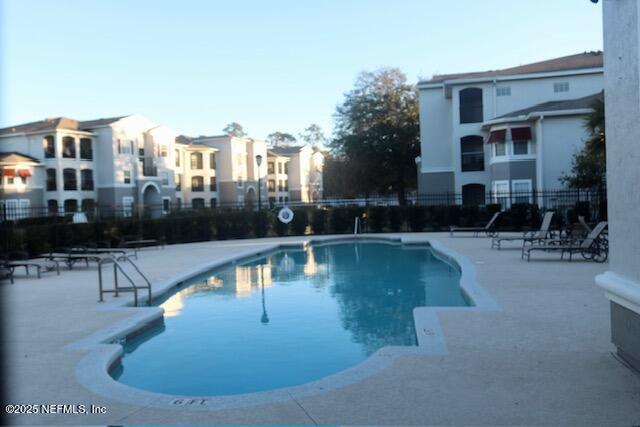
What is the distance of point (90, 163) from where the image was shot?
153 ft

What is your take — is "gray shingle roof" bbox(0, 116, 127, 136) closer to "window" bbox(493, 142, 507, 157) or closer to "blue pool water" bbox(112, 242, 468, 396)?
"window" bbox(493, 142, 507, 157)

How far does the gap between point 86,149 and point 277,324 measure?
4257cm

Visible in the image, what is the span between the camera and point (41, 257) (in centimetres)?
1856

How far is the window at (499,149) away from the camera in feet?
97.0

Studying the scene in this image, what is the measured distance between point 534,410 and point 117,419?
316 cm

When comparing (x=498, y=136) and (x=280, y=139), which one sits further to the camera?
(x=280, y=139)

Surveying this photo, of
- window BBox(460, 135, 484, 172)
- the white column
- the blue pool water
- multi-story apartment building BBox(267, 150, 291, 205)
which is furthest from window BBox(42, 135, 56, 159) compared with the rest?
the white column

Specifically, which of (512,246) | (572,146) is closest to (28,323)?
(512,246)

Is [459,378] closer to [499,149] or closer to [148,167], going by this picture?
[499,149]

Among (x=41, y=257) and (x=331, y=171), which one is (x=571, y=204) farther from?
(x=331, y=171)

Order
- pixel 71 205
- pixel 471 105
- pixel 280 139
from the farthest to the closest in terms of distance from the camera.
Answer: pixel 280 139 < pixel 71 205 < pixel 471 105

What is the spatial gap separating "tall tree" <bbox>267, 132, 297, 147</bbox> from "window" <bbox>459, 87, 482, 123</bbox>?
66835 mm

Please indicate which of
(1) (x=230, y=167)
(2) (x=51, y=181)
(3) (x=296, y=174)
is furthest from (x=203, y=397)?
(3) (x=296, y=174)

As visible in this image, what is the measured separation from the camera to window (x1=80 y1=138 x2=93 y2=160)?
152ft
